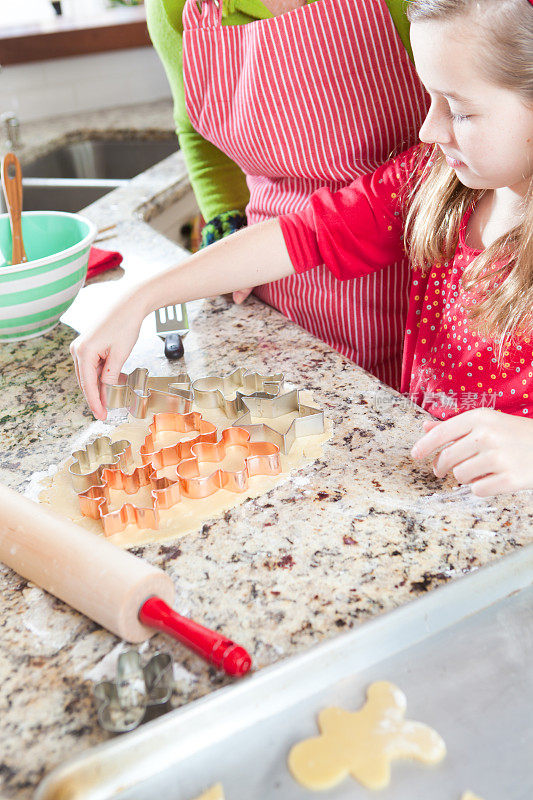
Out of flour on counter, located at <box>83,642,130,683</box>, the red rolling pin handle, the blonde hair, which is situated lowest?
flour on counter, located at <box>83,642,130,683</box>

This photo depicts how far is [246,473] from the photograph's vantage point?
82cm

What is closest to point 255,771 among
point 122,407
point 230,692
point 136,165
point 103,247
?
point 230,692

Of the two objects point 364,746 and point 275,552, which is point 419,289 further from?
point 364,746

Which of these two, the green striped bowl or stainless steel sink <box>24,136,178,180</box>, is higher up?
the green striped bowl

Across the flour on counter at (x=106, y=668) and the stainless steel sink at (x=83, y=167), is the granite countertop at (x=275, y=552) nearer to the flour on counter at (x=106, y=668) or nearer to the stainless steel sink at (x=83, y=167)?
the flour on counter at (x=106, y=668)

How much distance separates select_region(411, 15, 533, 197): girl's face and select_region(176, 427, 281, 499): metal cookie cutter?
0.39 meters

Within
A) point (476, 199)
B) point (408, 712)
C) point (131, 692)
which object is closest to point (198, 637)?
point (131, 692)

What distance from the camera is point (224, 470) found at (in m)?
0.84

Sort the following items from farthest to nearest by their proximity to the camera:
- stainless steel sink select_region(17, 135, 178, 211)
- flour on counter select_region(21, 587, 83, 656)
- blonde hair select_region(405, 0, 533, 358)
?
stainless steel sink select_region(17, 135, 178, 211), blonde hair select_region(405, 0, 533, 358), flour on counter select_region(21, 587, 83, 656)

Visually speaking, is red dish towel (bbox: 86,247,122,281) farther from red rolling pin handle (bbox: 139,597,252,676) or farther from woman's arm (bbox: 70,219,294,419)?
red rolling pin handle (bbox: 139,597,252,676)

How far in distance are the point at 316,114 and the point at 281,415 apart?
1.75 ft

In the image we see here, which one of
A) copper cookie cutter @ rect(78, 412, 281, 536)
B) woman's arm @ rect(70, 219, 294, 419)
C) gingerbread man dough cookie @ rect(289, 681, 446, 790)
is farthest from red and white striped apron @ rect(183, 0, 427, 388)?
gingerbread man dough cookie @ rect(289, 681, 446, 790)

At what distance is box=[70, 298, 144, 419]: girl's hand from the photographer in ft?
3.18

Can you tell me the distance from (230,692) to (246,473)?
0.94 ft
